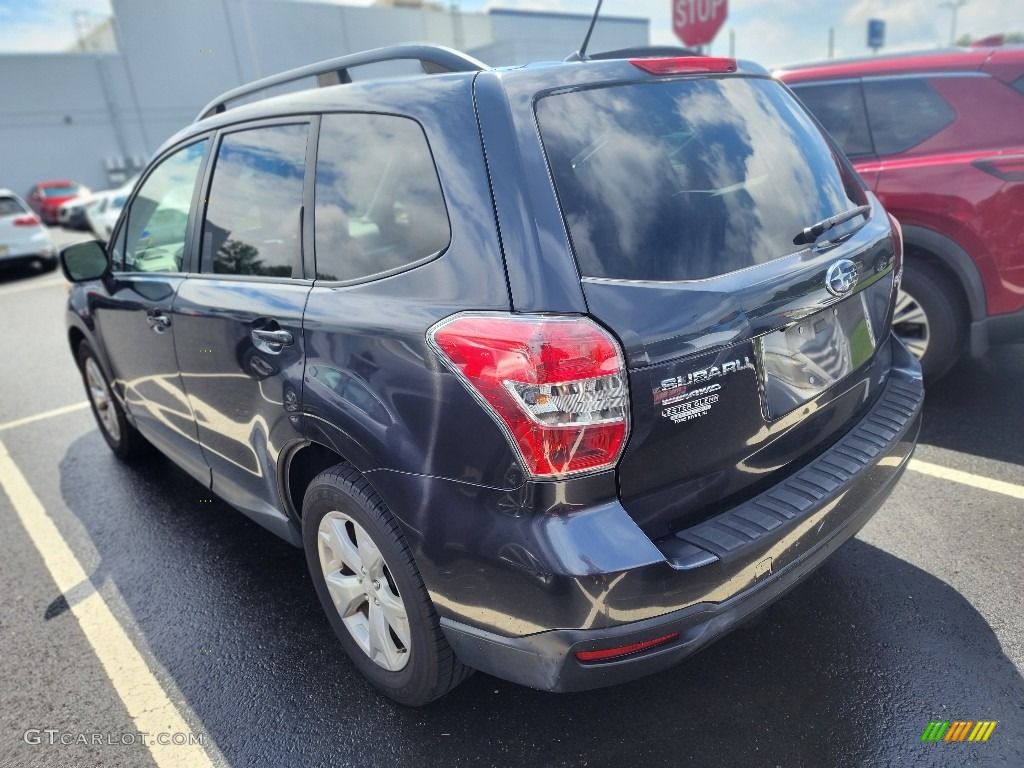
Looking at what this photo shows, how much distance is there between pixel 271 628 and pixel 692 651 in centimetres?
169

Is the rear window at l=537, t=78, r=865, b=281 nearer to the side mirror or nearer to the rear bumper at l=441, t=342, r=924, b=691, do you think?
the rear bumper at l=441, t=342, r=924, b=691

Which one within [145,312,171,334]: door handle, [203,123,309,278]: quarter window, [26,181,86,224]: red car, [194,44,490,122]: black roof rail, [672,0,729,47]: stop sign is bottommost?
[26,181,86,224]: red car

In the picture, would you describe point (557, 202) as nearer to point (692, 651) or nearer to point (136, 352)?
point (692, 651)

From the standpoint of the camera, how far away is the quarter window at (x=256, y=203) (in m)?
2.43

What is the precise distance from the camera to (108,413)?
14.4 ft

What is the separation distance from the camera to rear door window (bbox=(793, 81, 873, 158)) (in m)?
4.30

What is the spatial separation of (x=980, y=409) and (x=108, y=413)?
4968 mm

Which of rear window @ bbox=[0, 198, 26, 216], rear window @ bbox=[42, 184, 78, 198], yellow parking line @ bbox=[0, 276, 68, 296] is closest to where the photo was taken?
yellow parking line @ bbox=[0, 276, 68, 296]

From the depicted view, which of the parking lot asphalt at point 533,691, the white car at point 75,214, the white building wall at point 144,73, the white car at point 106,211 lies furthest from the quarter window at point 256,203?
the white building wall at point 144,73

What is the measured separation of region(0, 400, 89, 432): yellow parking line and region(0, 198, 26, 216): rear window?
9.95m

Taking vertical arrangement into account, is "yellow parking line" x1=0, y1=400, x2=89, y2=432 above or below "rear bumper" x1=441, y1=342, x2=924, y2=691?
below

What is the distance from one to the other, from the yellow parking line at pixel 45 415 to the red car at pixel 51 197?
2129 cm

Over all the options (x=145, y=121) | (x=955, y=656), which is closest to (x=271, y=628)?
(x=955, y=656)

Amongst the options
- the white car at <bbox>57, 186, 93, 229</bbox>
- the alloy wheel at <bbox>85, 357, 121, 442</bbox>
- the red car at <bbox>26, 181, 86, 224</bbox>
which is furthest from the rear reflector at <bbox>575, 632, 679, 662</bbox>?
the red car at <bbox>26, 181, 86, 224</bbox>
